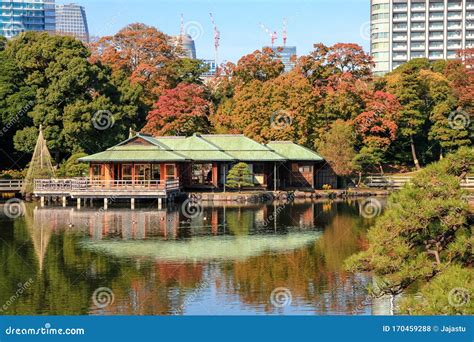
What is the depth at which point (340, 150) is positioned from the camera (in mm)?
60156

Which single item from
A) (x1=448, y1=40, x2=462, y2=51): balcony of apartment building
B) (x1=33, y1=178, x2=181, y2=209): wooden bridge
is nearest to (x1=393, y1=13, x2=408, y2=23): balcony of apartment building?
(x1=448, y1=40, x2=462, y2=51): balcony of apartment building

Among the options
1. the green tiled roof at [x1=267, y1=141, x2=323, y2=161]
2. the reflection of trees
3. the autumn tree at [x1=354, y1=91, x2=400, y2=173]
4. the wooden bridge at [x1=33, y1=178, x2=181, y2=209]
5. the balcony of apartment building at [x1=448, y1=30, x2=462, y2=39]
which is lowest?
the reflection of trees

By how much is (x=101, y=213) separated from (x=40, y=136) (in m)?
10.8

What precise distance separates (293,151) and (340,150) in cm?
339

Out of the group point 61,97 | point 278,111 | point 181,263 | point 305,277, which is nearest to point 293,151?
point 278,111

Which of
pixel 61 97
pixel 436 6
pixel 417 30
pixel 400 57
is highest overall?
pixel 436 6

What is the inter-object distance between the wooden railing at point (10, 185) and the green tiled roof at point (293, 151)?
58.9 ft

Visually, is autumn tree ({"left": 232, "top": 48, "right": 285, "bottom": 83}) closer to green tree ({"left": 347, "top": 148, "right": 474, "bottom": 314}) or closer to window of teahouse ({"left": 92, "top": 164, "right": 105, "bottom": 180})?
window of teahouse ({"left": 92, "top": 164, "right": 105, "bottom": 180})

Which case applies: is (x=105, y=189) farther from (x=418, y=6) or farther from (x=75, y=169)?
(x=418, y=6)

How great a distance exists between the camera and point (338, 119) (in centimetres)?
6488

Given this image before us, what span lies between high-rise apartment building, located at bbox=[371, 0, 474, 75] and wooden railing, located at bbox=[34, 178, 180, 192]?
75133mm

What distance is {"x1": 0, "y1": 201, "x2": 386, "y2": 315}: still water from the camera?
2202 centimetres

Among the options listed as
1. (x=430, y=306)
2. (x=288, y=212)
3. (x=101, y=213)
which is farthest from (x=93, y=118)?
(x=430, y=306)

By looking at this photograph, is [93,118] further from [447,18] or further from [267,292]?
[447,18]
